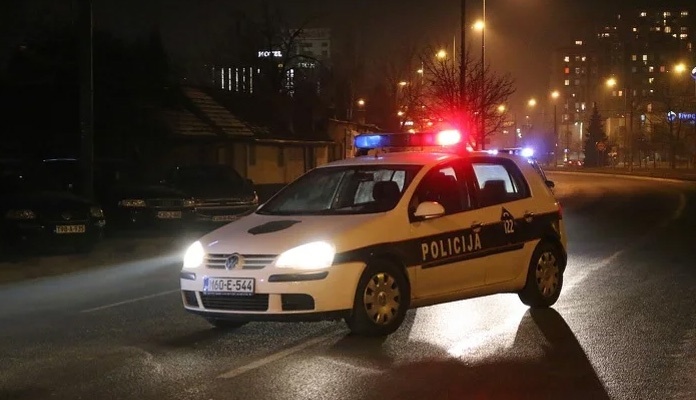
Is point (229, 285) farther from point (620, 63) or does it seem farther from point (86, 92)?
point (620, 63)

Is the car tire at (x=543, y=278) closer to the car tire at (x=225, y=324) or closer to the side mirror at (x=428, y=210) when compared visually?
the side mirror at (x=428, y=210)

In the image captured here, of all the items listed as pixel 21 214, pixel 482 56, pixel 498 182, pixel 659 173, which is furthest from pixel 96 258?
pixel 659 173

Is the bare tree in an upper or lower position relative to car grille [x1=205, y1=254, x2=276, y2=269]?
upper

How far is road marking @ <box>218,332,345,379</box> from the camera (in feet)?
24.1

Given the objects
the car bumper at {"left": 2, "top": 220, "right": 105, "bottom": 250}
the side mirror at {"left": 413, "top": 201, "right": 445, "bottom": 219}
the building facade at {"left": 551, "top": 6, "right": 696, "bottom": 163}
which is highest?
the building facade at {"left": 551, "top": 6, "right": 696, "bottom": 163}

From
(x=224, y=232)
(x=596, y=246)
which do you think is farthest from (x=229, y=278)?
(x=596, y=246)

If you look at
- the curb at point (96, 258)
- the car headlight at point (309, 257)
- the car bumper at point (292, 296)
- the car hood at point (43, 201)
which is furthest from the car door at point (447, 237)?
the car hood at point (43, 201)

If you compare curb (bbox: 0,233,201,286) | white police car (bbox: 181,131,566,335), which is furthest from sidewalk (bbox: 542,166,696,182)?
white police car (bbox: 181,131,566,335)

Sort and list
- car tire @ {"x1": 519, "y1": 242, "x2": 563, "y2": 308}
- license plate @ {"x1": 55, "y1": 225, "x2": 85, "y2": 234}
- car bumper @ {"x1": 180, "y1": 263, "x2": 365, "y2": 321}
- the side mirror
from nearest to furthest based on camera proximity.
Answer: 1. car bumper @ {"x1": 180, "y1": 263, "x2": 365, "y2": 321}
2. the side mirror
3. car tire @ {"x1": 519, "y1": 242, "x2": 563, "y2": 308}
4. license plate @ {"x1": 55, "y1": 225, "x2": 85, "y2": 234}

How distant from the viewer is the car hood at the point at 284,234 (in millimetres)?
8234

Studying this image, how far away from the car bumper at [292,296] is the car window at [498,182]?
2.03 metres

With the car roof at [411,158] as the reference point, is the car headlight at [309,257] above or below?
below

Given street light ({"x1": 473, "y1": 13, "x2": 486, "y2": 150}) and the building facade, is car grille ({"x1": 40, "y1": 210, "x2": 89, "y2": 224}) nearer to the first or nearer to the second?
street light ({"x1": 473, "y1": 13, "x2": 486, "y2": 150})

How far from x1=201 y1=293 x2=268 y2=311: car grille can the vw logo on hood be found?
0.26 m
